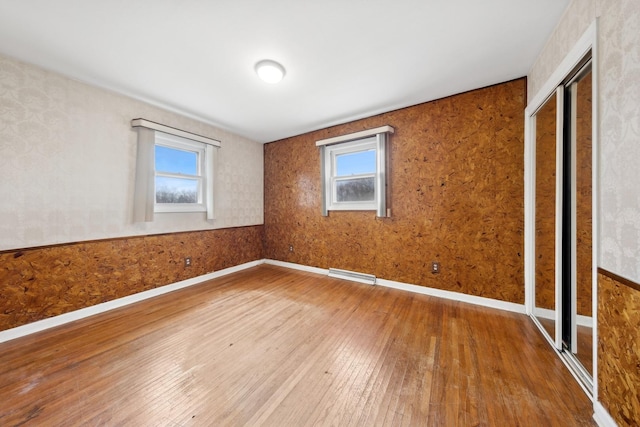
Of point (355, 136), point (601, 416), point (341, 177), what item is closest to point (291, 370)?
point (601, 416)

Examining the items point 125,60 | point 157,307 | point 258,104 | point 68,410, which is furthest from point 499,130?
point 157,307

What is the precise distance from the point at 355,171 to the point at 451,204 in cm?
151

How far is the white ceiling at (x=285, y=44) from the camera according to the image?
1.55 m

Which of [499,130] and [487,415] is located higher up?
[499,130]

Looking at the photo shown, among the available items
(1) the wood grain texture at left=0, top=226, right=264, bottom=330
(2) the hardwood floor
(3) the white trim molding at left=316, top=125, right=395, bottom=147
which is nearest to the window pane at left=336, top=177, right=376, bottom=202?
(3) the white trim molding at left=316, top=125, right=395, bottom=147

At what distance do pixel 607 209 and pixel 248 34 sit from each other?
8.59ft

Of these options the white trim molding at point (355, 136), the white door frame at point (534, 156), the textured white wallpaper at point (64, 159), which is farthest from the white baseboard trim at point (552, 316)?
the textured white wallpaper at point (64, 159)

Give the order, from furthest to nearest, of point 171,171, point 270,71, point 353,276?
point 353,276 < point 171,171 < point 270,71

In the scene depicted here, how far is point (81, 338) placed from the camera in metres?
1.98

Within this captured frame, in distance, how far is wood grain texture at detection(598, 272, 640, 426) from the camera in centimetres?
96

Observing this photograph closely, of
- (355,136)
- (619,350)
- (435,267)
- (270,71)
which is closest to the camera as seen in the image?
(619,350)

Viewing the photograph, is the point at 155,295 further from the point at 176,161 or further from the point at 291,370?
the point at 291,370

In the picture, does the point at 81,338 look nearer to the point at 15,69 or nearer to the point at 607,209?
the point at 15,69

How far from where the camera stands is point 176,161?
3338 millimetres
